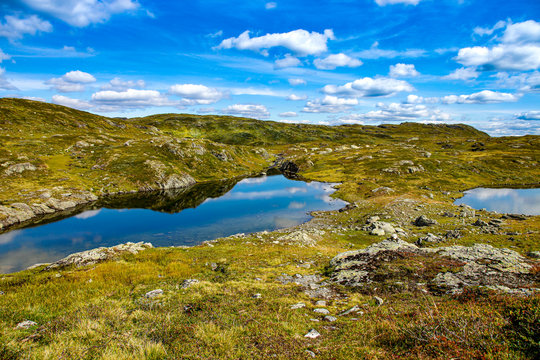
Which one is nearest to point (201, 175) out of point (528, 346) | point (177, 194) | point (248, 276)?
point (177, 194)

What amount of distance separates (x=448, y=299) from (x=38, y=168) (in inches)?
4312

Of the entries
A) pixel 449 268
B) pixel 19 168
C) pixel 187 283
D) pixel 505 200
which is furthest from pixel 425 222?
pixel 19 168

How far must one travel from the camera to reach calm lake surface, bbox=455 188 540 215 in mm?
66188

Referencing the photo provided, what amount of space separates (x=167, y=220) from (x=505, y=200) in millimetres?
104233

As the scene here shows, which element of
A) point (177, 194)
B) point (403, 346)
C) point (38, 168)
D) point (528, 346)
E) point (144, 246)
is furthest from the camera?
point (177, 194)

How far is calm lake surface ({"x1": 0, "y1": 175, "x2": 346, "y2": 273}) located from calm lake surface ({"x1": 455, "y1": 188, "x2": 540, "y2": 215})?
42173 mm

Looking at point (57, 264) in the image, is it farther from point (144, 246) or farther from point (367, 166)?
point (367, 166)

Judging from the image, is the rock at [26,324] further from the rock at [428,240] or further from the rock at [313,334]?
the rock at [428,240]

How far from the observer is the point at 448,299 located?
1224cm

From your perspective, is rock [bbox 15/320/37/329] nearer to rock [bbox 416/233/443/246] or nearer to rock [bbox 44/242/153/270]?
rock [bbox 44/242/153/270]

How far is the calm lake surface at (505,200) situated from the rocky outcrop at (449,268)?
6325 centimetres

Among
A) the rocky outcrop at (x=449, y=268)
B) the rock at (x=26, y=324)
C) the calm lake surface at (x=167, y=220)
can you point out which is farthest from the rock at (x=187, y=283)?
the calm lake surface at (x=167, y=220)

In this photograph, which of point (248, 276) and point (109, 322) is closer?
point (109, 322)

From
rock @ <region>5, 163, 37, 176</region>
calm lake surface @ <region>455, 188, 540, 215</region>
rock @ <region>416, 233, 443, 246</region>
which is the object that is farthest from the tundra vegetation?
rock @ <region>5, 163, 37, 176</region>
